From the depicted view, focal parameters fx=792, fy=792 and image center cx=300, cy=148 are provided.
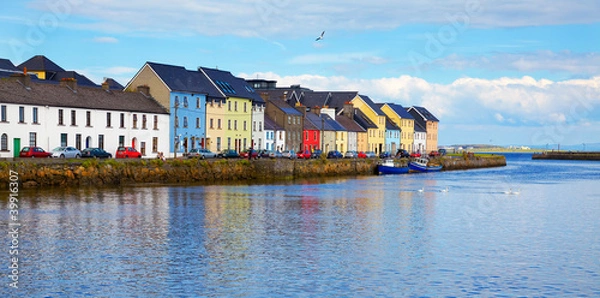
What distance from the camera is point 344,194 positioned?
61531 mm

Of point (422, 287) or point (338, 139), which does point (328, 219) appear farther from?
point (338, 139)

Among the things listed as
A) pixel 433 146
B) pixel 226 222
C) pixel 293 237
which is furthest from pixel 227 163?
pixel 433 146

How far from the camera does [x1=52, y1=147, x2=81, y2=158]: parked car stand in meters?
67.0

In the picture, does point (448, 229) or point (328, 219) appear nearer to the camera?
point (448, 229)

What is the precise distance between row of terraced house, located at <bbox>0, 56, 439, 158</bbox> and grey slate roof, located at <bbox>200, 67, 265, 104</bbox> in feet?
0.61

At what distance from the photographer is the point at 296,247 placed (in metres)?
32.6

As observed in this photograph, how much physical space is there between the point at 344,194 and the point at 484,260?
103 ft

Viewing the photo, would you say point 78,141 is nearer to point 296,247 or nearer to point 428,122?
point 296,247

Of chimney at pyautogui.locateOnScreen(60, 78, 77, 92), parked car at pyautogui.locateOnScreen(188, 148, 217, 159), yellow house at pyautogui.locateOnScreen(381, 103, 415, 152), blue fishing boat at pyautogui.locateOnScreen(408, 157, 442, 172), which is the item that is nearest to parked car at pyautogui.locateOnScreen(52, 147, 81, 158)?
chimney at pyautogui.locateOnScreen(60, 78, 77, 92)

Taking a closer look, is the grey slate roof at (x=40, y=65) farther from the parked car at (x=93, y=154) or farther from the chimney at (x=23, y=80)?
the parked car at (x=93, y=154)

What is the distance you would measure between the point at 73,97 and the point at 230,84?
31440mm

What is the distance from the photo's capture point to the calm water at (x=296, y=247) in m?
25.2

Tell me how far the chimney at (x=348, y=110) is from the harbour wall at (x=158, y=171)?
41968 millimetres

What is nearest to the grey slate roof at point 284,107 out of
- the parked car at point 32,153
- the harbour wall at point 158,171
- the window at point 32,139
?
the harbour wall at point 158,171
